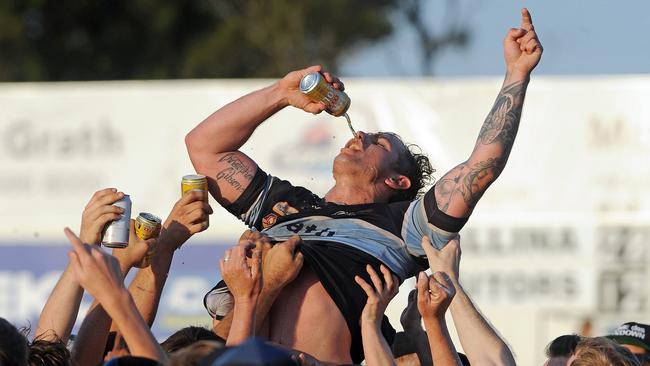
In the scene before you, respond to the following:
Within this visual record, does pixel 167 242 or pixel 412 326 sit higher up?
pixel 167 242

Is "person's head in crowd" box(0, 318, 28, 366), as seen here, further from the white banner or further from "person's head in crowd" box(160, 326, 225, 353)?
the white banner

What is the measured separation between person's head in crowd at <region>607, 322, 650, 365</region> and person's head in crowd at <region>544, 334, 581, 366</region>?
50 cm

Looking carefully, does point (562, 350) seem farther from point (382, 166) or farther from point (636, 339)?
point (382, 166)

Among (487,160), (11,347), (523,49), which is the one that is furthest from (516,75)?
(11,347)

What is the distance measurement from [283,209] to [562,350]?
1286mm

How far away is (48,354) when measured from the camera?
13.2ft

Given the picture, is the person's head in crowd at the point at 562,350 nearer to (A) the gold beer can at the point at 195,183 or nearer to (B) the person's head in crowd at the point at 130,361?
(A) the gold beer can at the point at 195,183

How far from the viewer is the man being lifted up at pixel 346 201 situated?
185 inches

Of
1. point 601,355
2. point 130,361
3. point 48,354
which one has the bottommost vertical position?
point 130,361

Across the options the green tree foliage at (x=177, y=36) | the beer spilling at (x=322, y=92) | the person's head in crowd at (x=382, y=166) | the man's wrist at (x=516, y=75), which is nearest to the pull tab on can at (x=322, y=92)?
the beer spilling at (x=322, y=92)

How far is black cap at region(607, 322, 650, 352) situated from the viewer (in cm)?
558

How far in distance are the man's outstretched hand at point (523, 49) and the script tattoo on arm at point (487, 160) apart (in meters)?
0.05

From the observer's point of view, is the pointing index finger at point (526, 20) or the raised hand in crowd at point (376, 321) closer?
the raised hand in crowd at point (376, 321)

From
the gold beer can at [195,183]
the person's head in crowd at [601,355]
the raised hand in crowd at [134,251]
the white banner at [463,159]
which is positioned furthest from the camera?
the white banner at [463,159]
